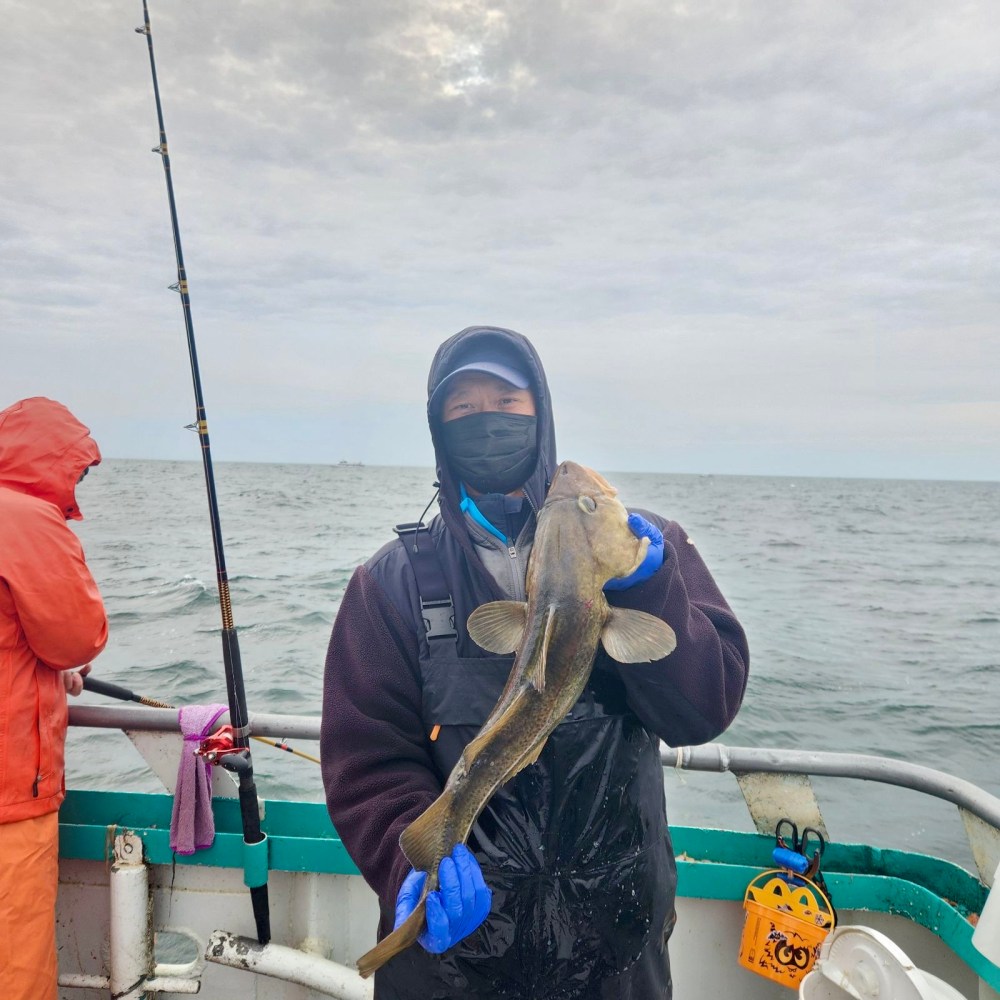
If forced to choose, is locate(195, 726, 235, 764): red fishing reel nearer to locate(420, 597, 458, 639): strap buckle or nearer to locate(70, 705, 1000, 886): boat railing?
locate(70, 705, 1000, 886): boat railing

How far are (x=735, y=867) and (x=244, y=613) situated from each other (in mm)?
14543

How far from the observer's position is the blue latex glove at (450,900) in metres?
2.16

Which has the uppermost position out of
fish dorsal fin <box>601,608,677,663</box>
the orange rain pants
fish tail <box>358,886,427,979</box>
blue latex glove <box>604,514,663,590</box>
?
blue latex glove <box>604,514,663,590</box>

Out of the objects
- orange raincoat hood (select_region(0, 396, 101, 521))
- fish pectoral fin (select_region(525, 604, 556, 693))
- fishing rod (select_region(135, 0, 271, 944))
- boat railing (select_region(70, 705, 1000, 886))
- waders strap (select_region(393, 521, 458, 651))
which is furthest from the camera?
orange raincoat hood (select_region(0, 396, 101, 521))

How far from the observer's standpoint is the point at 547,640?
2350mm

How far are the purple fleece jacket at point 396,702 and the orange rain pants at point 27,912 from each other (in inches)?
76.5

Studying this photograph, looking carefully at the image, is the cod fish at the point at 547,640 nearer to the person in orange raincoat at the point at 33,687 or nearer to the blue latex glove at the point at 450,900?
the blue latex glove at the point at 450,900

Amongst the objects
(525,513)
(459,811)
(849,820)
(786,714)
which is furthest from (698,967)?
(786,714)

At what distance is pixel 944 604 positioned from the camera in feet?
72.0

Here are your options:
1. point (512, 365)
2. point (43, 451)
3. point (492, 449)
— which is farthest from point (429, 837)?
point (43, 451)

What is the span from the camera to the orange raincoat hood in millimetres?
3816

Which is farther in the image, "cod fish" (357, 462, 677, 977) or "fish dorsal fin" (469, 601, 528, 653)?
"fish dorsal fin" (469, 601, 528, 653)

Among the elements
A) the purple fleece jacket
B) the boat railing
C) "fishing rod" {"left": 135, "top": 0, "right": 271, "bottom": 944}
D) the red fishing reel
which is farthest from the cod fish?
the red fishing reel

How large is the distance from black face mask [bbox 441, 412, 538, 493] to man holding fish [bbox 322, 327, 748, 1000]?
0.31 m
